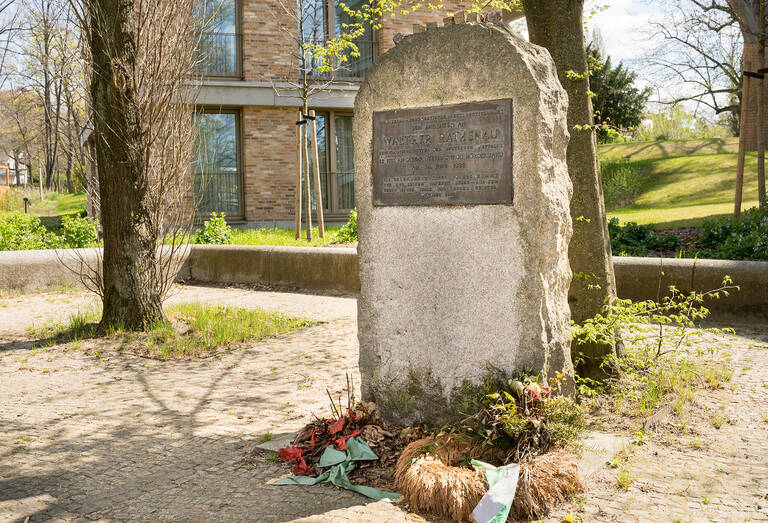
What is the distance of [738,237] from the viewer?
965cm

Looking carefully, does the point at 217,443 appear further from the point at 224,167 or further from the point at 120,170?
the point at 224,167

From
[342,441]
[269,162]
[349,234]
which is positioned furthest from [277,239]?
[342,441]

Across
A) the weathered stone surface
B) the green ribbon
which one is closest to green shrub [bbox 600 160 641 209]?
the weathered stone surface

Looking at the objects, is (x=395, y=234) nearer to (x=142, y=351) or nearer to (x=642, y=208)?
(x=142, y=351)

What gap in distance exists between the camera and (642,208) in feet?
58.7

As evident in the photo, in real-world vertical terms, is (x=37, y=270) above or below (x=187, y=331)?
above

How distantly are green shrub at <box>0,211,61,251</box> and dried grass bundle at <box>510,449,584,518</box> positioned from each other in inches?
474

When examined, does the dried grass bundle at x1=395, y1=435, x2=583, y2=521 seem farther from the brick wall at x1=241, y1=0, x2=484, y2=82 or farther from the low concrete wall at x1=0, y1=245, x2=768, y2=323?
the brick wall at x1=241, y1=0, x2=484, y2=82

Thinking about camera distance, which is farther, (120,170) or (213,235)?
(213,235)

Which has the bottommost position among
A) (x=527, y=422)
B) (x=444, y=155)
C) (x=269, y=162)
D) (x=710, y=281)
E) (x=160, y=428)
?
(x=160, y=428)

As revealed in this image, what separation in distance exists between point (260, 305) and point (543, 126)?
23.3 ft

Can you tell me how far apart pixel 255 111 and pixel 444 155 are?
1572cm

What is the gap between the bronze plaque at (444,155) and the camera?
4.07m

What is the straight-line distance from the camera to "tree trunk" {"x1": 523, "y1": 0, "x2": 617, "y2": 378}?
17.8 ft
